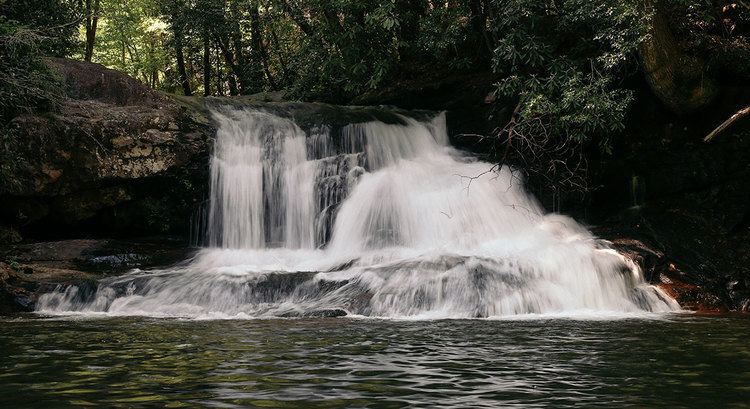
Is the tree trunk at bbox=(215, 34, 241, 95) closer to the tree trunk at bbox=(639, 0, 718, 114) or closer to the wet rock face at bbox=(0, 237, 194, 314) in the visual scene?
the wet rock face at bbox=(0, 237, 194, 314)

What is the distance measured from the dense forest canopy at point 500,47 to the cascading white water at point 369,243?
173 cm

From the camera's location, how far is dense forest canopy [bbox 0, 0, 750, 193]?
42.0 feet

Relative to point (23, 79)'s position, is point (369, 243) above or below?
below

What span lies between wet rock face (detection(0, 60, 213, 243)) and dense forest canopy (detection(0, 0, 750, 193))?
700 mm

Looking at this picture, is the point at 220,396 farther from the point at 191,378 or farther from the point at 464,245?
the point at 464,245

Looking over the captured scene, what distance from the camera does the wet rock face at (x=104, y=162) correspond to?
13.0 meters

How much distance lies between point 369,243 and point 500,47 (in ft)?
16.6

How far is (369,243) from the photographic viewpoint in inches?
524

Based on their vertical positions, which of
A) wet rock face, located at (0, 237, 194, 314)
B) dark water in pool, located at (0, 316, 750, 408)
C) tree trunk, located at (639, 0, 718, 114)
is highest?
tree trunk, located at (639, 0, 718, 114)

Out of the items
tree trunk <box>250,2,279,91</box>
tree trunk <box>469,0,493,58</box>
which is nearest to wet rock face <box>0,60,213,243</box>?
tree trunk <box>469,0,493,58</box>

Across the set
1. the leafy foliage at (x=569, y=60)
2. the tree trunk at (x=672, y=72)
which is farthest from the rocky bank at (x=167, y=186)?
the leafy foliage at (x=569, y=60)

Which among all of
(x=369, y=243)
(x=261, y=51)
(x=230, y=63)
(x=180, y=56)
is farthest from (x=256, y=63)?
(x=369, y=243)

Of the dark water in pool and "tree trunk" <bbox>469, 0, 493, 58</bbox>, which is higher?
A: "tree trunk" <bbox>469, 0, 493, 58</bbox>

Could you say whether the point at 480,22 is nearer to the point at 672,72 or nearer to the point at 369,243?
the point at 672,72
